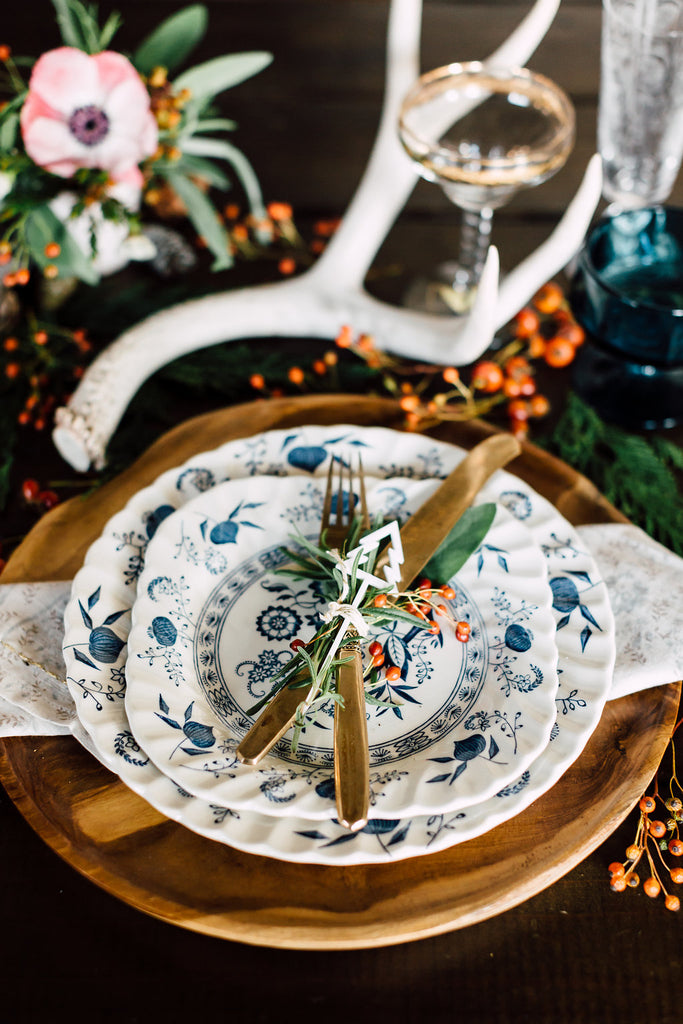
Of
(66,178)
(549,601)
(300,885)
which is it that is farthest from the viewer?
(66,178)

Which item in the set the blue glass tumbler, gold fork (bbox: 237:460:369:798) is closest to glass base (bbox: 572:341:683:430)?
the blue glass tumbler

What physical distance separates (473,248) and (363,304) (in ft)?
0.43

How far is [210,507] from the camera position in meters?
0.65

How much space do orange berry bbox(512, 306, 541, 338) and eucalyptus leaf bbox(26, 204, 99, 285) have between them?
42cm

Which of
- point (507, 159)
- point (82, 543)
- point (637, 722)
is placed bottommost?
point (637, 722)

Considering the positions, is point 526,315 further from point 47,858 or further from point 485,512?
point 47,858

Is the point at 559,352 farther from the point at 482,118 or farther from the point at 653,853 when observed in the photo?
the point at 653,853

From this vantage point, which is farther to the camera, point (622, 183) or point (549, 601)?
point (622, 183)

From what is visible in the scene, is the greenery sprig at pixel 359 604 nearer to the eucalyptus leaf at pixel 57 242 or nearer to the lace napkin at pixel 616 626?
the lace napkin at pixel 616 626

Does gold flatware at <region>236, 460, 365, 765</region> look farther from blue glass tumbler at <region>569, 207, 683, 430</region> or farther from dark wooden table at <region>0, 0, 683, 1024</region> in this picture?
blue glass tumbler at <region>569, 207, 683, 430</region>

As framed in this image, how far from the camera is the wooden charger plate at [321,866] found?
468mm

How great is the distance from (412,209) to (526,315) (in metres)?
0.26

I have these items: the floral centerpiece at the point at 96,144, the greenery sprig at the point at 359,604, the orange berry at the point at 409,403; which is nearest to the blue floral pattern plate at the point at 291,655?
the greenery sprig at the point at 359,604

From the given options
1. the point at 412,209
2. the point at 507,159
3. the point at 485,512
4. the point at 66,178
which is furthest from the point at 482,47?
the point at 485,512
